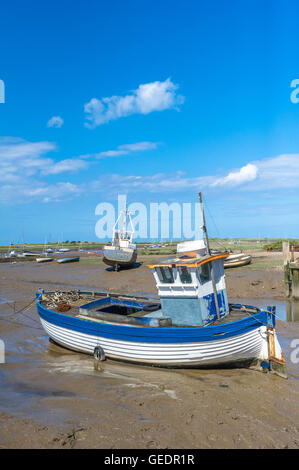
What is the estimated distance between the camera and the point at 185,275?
516 inches

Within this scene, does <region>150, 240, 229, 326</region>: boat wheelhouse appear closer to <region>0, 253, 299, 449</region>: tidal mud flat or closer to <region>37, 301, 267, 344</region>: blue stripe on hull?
<region>37, 301, 267, 344</region>: blue stripe on hull

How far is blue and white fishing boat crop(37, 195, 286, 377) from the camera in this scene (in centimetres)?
1210

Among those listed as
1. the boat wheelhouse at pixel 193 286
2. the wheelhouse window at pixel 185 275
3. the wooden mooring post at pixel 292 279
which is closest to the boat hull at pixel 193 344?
the boat wheelhouse at pixel 193 286

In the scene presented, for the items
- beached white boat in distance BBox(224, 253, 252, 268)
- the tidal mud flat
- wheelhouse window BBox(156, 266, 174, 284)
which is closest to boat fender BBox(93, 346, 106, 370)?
the tidal mud flat

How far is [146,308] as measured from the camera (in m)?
15.9

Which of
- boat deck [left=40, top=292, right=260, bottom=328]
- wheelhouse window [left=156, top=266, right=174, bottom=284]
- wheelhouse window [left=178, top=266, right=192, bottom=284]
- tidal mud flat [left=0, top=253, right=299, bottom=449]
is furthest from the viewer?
boat deck [left=40, top=292, right=260, bottom=328]

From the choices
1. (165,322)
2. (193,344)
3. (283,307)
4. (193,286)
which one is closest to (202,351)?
(193,344)

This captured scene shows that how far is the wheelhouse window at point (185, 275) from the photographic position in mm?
12953

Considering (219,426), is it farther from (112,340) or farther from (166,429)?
(112,340)

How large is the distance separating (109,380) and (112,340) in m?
1.74

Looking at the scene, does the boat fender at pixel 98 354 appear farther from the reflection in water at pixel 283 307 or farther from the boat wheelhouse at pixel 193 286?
the reflection in water at pixel 283 307

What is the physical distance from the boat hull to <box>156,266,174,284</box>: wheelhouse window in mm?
1965
